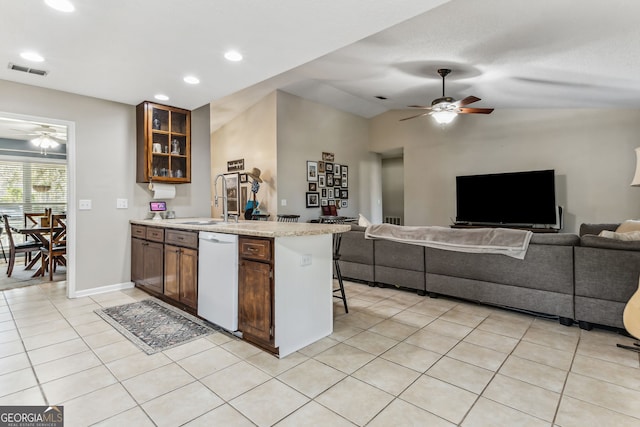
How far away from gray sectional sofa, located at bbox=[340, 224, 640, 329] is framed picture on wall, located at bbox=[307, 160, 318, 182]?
327 cm

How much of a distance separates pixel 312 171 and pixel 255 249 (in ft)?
15.3

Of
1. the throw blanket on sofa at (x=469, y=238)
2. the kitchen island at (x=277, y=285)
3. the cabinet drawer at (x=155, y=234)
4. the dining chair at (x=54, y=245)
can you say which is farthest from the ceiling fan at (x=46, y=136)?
the throw blanket on sofa at (x=469, y=238)

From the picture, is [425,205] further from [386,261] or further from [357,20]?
[357,20]

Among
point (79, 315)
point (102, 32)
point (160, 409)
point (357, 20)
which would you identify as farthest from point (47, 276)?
point (357, 20)

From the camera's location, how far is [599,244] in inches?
101

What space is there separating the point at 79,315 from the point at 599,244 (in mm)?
4668

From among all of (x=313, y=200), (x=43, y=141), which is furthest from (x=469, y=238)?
(x=43, y=141)

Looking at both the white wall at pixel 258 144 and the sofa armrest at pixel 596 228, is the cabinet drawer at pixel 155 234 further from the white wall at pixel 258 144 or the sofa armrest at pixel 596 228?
the sofa armrest at pixel 596 228

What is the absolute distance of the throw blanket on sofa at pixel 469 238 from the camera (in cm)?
291

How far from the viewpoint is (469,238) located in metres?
3.16

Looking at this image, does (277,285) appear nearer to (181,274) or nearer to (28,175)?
(181,274)

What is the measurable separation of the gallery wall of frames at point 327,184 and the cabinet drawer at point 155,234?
3523 mm

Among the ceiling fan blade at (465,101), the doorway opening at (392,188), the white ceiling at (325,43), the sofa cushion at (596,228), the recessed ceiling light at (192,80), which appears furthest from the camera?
the doorway opening at (392,188)

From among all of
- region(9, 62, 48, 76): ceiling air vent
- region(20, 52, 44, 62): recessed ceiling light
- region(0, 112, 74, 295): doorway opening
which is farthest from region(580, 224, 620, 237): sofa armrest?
region(0, 112, 74, 295): doorway opening
